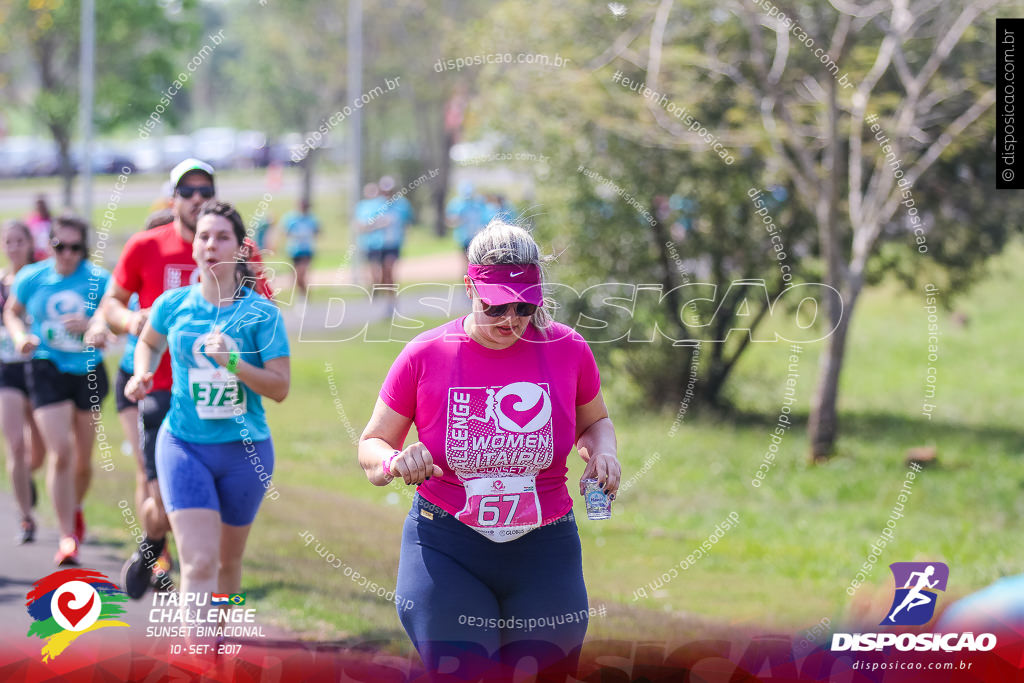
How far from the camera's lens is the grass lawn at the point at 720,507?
22.4 ft

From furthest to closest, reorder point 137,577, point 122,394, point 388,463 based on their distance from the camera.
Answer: point 122,394
point 137,577
point 388,463

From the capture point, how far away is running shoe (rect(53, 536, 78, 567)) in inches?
272

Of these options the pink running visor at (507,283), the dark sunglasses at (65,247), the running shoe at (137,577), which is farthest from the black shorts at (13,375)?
the pink running visor at (507,283)

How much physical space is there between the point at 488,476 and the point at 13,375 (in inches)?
201

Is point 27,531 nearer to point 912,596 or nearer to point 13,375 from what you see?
point 13,375

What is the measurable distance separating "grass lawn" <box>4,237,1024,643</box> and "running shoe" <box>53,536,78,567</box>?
2.93ft

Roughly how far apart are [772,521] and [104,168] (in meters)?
36.8

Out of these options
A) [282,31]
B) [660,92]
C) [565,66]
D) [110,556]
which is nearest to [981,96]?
[660,92]

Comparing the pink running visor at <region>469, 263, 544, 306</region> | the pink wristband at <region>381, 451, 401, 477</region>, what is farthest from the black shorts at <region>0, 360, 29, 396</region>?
the pink running visor at <region>469, 263, 544, 306</region>

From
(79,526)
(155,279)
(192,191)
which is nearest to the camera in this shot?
(192,191)

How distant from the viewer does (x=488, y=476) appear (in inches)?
143

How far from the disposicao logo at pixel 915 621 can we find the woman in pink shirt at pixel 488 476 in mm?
1616

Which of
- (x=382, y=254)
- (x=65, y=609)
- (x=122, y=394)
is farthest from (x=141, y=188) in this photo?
(x=65, y=609)

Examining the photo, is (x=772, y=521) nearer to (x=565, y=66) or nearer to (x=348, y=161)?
(x=565, y=66)
